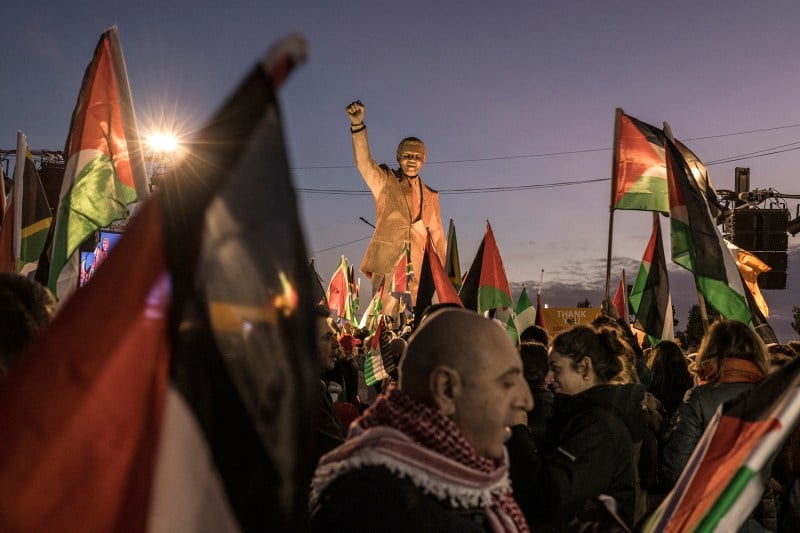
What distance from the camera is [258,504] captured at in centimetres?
129

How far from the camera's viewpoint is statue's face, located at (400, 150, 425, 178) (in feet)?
39.3

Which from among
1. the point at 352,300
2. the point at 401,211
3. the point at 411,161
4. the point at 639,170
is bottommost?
the point at 352,300

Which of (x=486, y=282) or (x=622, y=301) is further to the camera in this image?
(x=622, y=301)

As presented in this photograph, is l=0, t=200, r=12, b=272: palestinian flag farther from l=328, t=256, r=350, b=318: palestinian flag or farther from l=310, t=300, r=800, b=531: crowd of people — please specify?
l=328, t=256, r=350, b=318: palestinian flag

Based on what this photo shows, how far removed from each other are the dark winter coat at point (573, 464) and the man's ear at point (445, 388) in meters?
1.03

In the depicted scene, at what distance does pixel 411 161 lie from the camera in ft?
39.4

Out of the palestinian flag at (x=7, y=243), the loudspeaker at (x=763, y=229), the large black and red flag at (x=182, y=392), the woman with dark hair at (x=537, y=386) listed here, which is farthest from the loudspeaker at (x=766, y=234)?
the large black and red flag at (x=182, y=392)

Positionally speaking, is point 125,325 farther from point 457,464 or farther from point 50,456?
point 457,464

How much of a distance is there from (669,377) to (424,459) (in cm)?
488

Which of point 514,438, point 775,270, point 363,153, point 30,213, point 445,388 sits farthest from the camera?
point 775,270

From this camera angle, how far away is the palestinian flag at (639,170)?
28.2 feet

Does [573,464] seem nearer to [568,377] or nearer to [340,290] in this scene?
[568,377]

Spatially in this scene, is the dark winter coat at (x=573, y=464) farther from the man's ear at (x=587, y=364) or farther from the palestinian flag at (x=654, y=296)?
the palestinian flag at (x=654, y=296)

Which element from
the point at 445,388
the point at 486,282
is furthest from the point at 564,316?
the point at 445,388
